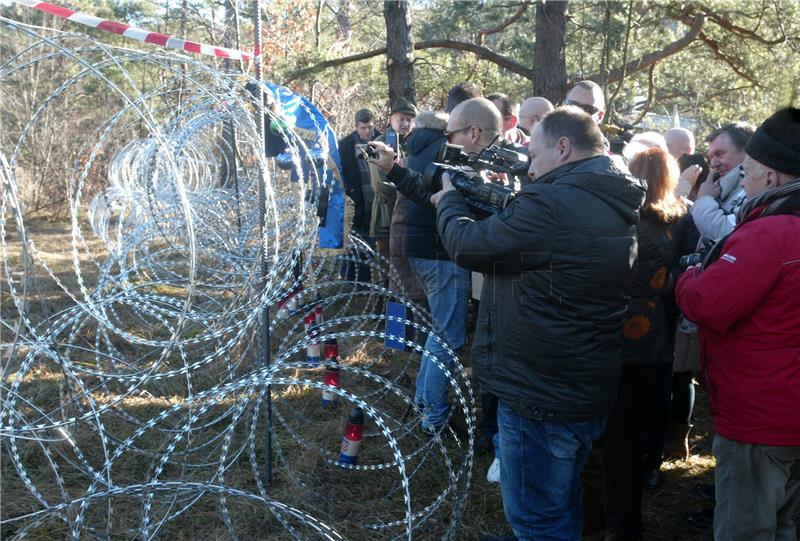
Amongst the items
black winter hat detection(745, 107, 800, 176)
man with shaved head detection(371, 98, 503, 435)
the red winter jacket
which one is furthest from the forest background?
the red winter jacket

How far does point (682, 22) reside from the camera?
10328 mm

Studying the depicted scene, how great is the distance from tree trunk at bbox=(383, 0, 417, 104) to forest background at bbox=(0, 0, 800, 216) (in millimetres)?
14

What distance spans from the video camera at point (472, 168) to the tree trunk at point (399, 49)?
6.84 metres

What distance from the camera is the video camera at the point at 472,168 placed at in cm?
280

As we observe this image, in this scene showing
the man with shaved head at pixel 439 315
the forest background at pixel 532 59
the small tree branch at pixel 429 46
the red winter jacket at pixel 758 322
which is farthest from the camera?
the small tree branch at pixel 429 46

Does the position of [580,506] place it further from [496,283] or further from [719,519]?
[496,283]

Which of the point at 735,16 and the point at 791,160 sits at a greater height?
the point at 735,16

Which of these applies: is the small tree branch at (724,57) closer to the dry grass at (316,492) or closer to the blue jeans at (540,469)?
the dry grass at (316,492)

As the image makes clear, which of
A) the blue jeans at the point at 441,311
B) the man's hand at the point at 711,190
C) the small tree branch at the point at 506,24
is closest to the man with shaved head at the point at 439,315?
the blue jeans at the point at 441,311

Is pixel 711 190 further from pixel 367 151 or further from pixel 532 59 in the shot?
pixel 532 59

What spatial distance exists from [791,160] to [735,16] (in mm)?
8981

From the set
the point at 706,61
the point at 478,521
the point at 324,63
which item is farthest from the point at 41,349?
the point at 706,61

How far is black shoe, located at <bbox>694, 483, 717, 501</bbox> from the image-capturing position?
3879 mm

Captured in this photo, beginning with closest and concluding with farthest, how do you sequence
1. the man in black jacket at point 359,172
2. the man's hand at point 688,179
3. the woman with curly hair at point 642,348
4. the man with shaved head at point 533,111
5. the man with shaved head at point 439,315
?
the woman with curly hair at point 642,348 → the man with shaved head at point 439,315 → the man's hand at point 688,179 → the man with shaved head at point 533,111 → the man in black jacket at point 359,172
